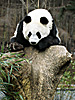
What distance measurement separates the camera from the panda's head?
2.51 m

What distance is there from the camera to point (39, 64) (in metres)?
2.25

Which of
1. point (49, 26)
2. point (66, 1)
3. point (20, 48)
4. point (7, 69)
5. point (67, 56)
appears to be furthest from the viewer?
point (66, 1)

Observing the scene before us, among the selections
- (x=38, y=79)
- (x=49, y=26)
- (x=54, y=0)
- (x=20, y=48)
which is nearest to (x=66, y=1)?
(x=54, y=0)

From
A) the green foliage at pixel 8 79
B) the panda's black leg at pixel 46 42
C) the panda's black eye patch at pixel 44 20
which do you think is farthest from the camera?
the panda's black eye patch at pixel 44 20

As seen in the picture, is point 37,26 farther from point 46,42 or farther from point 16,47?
point 16,47

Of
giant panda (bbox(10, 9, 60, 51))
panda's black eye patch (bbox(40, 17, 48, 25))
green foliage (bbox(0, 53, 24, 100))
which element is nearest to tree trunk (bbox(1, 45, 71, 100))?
green foliage (bbox(0, 53, 24, 100))

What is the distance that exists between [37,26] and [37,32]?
107mm

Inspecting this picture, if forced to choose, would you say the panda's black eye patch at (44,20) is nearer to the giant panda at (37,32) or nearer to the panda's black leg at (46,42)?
the giant panda at (37,32)

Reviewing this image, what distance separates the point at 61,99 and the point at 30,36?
6.17 ft

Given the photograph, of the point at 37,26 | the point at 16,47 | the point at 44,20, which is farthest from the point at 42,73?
the point at 44,20

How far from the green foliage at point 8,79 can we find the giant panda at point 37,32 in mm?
668

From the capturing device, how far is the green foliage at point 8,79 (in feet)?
5.65

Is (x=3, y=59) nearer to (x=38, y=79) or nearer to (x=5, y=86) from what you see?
(x=5, y=86)

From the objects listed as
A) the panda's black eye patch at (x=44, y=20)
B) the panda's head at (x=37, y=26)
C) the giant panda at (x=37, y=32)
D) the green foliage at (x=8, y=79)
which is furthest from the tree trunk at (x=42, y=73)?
the panda's black eye patch at (x=44, y=20)
